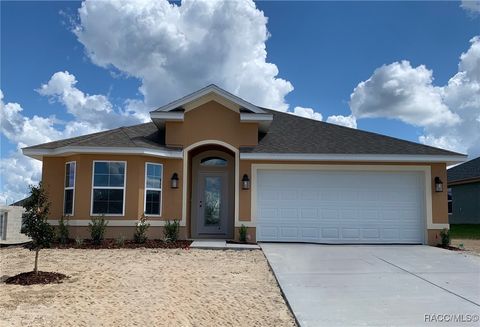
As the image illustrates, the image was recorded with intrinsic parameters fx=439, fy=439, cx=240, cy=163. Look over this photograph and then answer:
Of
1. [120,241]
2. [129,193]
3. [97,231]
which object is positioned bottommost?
[120,241]

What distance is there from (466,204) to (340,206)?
51.1 feet

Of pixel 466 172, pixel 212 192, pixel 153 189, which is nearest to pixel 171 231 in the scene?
pixel 153 189

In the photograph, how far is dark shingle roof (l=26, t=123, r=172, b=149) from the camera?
43.5ft

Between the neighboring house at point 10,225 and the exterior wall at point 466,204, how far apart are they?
2279cm

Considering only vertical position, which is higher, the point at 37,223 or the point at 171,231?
the point at 37,223

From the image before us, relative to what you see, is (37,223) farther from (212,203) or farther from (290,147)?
(290,147)

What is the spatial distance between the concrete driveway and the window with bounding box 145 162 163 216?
12.5ft

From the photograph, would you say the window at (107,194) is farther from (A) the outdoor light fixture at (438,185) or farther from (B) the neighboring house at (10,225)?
(A) the outdoor light fixture at (438,185)

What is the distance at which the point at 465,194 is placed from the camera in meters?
26.0

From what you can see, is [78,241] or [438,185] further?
[438,185]

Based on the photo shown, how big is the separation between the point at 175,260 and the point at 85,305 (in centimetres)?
384

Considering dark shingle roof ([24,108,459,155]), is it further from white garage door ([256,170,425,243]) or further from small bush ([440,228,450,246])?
→ small bush ([440,228,450,246])

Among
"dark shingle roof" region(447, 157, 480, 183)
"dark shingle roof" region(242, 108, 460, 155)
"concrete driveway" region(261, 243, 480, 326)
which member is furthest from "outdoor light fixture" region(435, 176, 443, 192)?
"dark shingle roof" region(447, 157, 480, 183)

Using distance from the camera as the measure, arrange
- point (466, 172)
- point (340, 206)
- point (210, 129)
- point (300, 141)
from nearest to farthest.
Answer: point (340, 206), point (210, 129), point (300, 141), point (466, 172)
